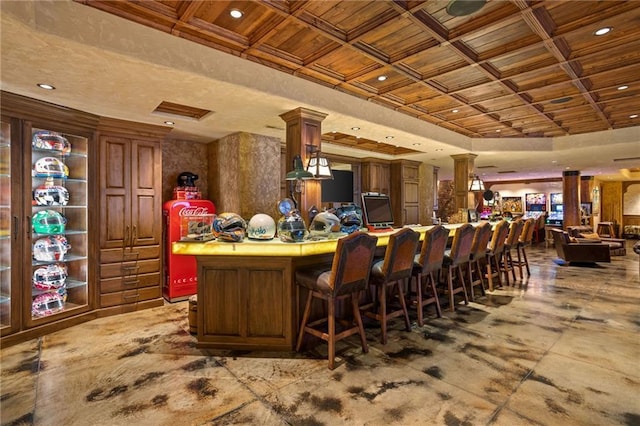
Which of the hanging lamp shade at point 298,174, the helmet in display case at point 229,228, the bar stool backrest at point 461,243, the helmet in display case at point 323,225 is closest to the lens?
the helmet in display case at point 229,228

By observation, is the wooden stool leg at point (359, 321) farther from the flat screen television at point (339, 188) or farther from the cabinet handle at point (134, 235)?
the flat screen television at point (339, 188)

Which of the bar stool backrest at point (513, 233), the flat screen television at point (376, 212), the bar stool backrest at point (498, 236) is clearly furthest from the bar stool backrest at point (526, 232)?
the flat screen television at point (376, 212)

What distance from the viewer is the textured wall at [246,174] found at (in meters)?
5.01

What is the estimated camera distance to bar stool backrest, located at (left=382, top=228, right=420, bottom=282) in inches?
117

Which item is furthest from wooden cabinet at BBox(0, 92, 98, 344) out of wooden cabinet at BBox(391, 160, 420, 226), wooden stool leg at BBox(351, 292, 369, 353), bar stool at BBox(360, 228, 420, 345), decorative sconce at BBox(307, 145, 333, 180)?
wooden cabinet at BBox(391, 160, 420, 226)

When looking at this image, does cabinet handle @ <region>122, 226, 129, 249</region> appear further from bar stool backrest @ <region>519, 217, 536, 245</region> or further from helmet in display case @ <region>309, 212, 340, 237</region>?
bar stool backrest @ <region>519, 217, 536, 245</region>

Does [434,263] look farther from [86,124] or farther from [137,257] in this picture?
[86,124]

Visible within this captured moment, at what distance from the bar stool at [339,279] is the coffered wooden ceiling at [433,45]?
1.77 meters

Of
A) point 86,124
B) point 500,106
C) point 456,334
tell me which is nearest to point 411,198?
point 500,106

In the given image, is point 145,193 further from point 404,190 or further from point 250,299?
point 404,190

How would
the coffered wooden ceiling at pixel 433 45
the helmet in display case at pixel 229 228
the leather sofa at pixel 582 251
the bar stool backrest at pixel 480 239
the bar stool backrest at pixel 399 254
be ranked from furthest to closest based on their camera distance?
1. the leather sofa at pixel 582 251
2. the bar stool backrest at pixel 480 239
3. the bar stool backrest at pixel 399 254
4. the helmet in display case at pixel 229 228
5. the coffered wooden ceiling at pixel 433 45

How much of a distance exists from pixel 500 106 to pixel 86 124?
18.5ft

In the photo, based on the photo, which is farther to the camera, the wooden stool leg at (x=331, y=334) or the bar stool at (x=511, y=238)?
the bar stool at (x=511, y=238)

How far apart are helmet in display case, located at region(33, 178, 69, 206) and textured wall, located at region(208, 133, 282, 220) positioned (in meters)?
2.09
